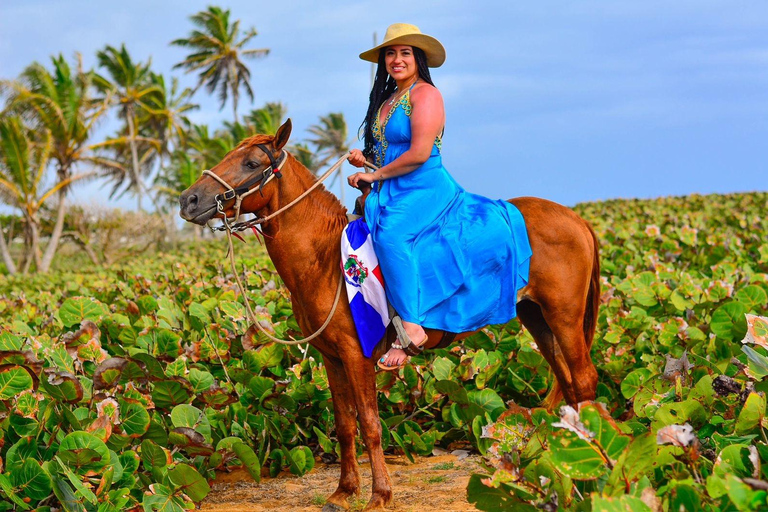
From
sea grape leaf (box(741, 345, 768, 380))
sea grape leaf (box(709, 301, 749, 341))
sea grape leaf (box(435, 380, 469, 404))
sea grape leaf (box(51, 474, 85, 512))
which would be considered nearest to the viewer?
sea grape leaf (box(741, 345, 768, 380))

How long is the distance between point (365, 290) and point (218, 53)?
47.9 meters

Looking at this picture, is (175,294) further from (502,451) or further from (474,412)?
(502,451)

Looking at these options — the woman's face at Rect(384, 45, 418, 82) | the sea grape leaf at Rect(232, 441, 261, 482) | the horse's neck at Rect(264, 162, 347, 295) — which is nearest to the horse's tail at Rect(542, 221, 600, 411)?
the woman's face at Rect(384, 45, 418, 82)

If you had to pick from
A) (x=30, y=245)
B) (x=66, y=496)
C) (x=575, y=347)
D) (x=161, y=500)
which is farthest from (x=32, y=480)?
(x=30, y=245)

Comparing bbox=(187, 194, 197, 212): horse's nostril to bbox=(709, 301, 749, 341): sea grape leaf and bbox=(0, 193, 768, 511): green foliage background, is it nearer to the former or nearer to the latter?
bbox=(0, 193, 768, 511): green foliage background

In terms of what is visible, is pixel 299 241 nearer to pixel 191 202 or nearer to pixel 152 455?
pixel 191 202

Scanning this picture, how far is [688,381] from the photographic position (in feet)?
12.5

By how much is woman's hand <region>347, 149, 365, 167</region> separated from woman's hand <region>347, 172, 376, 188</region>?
12cm

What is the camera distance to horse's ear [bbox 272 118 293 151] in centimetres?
385

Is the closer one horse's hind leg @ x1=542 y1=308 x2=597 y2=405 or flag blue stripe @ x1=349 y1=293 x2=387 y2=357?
flag blue stripe @ x1=349 y1=293 x2=387 y2=357

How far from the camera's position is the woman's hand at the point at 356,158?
168 inches

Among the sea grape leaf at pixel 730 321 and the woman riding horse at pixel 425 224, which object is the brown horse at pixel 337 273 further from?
the sea grape leaf at pixel 730 321

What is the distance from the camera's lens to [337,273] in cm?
407

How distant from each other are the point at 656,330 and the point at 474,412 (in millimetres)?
2088
